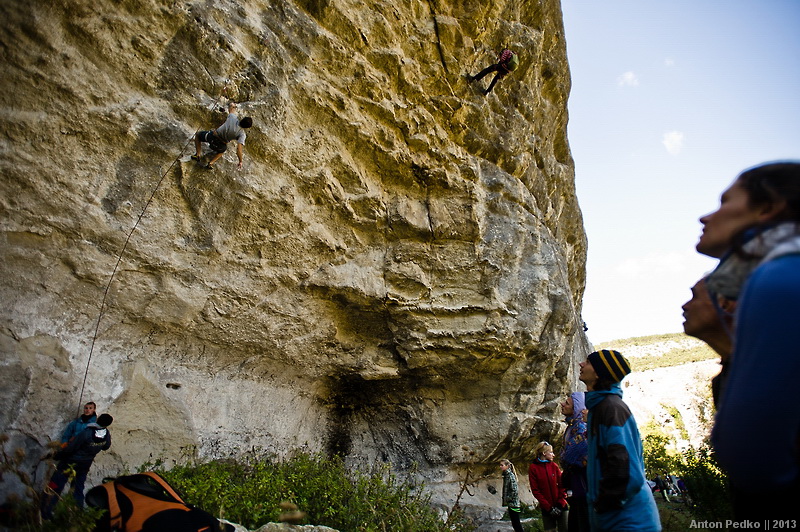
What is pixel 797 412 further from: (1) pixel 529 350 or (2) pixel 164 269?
(1) pixel 529 350

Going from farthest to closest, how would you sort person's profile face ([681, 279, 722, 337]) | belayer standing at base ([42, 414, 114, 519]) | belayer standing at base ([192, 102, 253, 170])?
belayer standing at base ([192, 102, 253, 170]) < belayer standing at base ([42, 414, 114, 519]) < person's profile face ([681, 279, 722, 337])

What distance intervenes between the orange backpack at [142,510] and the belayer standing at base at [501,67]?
8.24m

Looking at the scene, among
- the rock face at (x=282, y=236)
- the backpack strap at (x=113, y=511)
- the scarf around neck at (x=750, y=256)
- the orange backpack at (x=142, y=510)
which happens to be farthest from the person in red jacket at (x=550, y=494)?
the scarf around neck at (x=750, y=256)

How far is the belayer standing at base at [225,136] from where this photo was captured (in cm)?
522

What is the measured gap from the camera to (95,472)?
5.14m

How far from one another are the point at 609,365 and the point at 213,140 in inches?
193

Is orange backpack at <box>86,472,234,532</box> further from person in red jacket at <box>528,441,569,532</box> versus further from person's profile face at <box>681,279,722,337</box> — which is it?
person in red jacket at <box>528,441,569,532</box>

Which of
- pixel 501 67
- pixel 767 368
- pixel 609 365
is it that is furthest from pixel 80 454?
pixel 501 67

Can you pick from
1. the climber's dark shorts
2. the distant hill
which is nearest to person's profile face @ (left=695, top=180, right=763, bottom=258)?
the climber's dark shorts

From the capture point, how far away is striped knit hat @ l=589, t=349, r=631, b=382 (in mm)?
2941

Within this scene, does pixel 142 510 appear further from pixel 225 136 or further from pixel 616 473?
pixel 225 136

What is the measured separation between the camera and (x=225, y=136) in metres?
5.24

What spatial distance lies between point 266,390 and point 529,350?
194 inches
